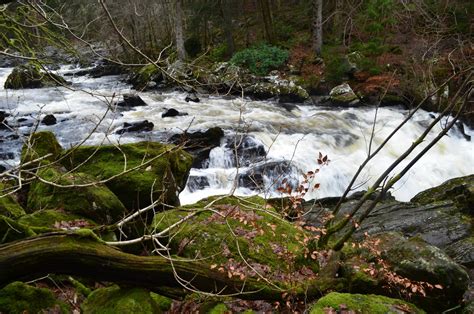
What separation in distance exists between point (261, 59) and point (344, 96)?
5.00m

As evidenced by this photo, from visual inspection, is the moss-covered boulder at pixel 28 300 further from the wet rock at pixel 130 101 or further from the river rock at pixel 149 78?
the river rock at pixel 149 78

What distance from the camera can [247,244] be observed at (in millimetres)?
5324

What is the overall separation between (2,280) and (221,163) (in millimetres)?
8182

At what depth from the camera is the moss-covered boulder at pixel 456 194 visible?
28.5 ft

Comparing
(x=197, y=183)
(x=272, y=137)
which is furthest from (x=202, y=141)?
(x=272, y=137)

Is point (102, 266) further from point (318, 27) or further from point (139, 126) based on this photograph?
point (318, 27)

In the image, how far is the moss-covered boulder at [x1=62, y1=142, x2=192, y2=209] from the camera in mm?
6426

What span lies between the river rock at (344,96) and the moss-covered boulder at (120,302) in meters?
15.3

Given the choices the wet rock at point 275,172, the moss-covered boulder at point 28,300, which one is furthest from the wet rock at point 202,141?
the moss-covered boulder at point 28,300

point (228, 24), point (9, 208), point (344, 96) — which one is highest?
point (228, 24)

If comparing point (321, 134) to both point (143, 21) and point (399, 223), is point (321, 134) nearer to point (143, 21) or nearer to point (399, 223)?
point (399, 223)

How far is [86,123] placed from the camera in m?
14.6

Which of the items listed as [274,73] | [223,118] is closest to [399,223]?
[223,118]

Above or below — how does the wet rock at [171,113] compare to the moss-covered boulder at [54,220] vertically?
below
